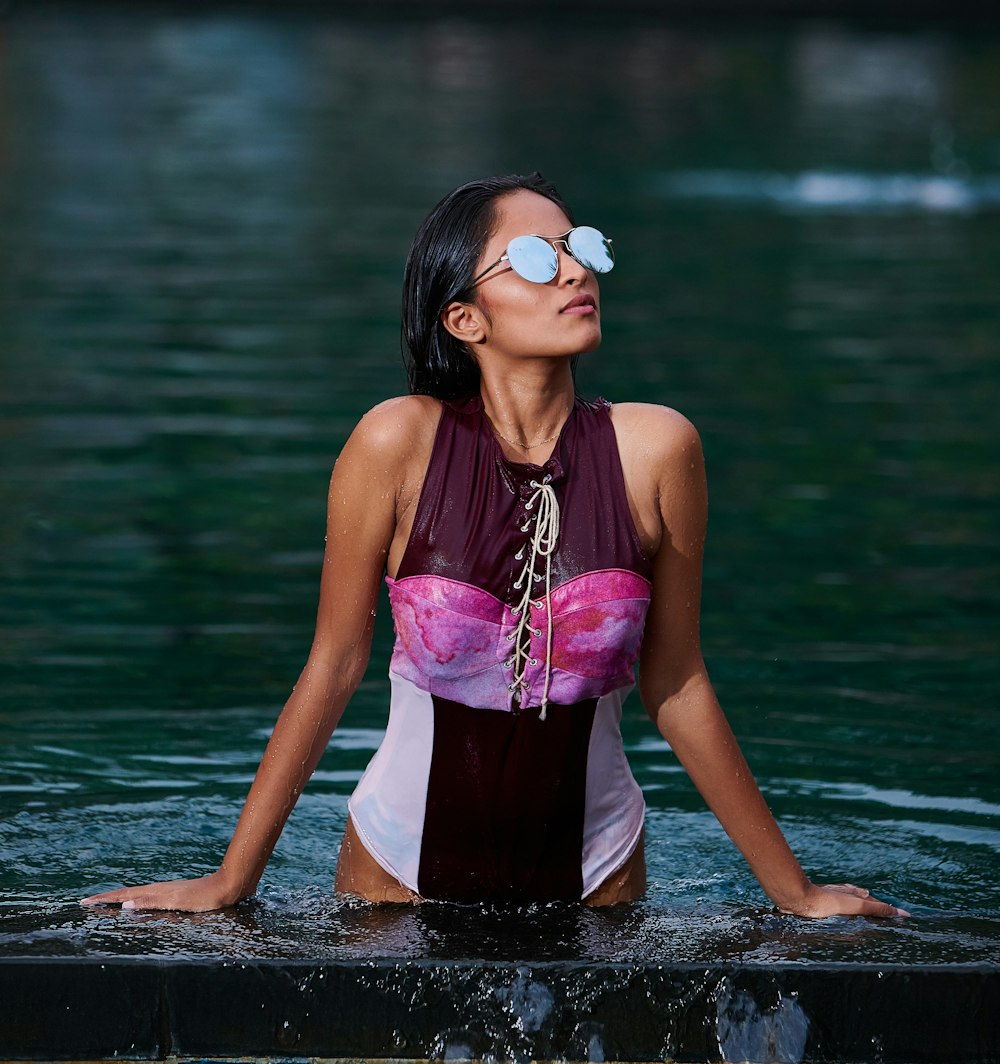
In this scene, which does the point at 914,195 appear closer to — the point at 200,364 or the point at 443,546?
the point at 200,364

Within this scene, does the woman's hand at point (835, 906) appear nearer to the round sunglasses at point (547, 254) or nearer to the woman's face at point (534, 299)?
the woman's face at point (534, 299)

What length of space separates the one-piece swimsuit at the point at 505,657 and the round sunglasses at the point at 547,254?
0.94 feet

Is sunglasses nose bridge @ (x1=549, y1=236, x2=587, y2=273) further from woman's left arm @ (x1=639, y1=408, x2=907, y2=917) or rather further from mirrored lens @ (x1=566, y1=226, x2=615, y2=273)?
woman's left arm @ (x1=639, y1=408, x2=907, y2=917)

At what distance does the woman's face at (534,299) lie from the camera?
3578 millimetres

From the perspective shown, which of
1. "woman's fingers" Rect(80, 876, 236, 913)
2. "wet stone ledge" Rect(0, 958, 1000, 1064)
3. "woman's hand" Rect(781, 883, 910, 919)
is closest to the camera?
"wet stone ledge" Rect(0, 958, 1000, 1064)

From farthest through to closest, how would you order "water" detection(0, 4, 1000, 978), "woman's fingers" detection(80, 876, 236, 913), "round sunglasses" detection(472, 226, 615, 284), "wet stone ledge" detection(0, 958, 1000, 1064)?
"water" detection(0, 4, 1000, 978) → "woman's fingers" detection(80, 876, 236, 913) → "round sunglasses" detection(472, 226, 615, 284) → "wet stone ledge" detection(0, 958, 1000, 1064)

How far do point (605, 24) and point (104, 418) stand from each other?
42164 mm

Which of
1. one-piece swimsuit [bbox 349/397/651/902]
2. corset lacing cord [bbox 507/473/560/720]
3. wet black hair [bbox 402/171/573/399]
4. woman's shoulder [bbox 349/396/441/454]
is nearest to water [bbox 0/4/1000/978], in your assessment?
one-piece swimsuit [bbox 349/397/651/902]

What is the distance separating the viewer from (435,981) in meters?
3.40

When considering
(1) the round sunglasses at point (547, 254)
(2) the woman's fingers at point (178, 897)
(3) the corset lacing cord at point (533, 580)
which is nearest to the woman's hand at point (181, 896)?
(2) the woman's fingers at point (178, 897)

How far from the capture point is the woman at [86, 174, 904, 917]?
3.58 metres

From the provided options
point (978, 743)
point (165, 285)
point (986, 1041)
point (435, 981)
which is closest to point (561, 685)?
point (435, 981)

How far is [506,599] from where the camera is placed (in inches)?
142

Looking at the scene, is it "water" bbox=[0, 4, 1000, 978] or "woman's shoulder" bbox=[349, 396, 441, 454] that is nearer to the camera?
"woman's shoulder" bbox=[349, 396, 441, 454]
